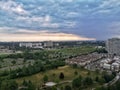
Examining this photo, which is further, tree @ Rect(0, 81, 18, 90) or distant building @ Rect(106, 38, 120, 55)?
distant building @ Rect(106, 38, 120, 55)

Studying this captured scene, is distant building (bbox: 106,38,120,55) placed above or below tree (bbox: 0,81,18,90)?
above

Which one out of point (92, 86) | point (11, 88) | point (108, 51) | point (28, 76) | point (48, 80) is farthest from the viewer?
point (108, 51)

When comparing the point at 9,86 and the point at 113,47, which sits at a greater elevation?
the point at 113,47

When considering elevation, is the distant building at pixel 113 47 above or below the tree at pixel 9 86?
above

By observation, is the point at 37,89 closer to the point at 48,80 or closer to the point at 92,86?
the point at 48,80

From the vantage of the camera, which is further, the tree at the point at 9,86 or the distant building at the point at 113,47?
the distant building at the point at 113,47

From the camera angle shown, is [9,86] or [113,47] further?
[113,47]

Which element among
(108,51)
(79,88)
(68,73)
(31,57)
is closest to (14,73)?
(68,73)

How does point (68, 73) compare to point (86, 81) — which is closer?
point (86, 81)

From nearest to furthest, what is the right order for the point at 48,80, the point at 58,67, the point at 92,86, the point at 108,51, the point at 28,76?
the point at 92,86 < the point at 48,80 < the point at 28,76 < the point at 58,67 < the point at 108,51
